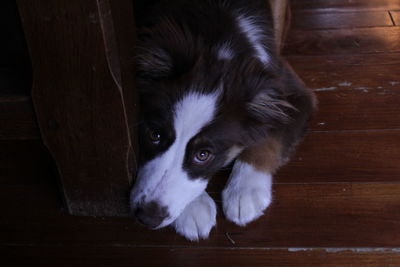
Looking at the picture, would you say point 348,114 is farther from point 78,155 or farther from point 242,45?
point 78,155

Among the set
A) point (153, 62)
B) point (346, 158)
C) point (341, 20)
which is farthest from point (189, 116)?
point (341, 20)

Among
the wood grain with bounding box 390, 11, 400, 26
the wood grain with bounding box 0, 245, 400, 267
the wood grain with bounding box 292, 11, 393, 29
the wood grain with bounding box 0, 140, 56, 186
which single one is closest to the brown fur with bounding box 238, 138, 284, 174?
the wood grain with bounding box 0, 245, 400, 267

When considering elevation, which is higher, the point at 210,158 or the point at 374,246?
the point at 210,158

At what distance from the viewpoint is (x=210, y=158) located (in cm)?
164

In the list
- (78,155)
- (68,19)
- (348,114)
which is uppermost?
(68,19)

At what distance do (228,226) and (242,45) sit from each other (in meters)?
0.70

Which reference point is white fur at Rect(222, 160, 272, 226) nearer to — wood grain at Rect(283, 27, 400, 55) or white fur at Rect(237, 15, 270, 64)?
white fur at Rect(237, 15, 270, 64)

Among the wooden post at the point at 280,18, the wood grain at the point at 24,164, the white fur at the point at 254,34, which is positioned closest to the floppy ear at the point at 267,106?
the white fur at the point at 254,34

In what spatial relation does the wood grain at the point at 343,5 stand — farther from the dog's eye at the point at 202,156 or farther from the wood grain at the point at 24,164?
the wood grain at the point at 24,164

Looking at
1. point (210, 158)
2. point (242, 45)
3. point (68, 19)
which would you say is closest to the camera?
point (68, 19)

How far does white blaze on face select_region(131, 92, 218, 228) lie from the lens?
1.54 metres

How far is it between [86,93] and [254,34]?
0.85 m

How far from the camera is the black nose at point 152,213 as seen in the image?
1.53 m

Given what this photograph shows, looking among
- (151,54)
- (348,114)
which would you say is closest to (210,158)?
(151,54)
